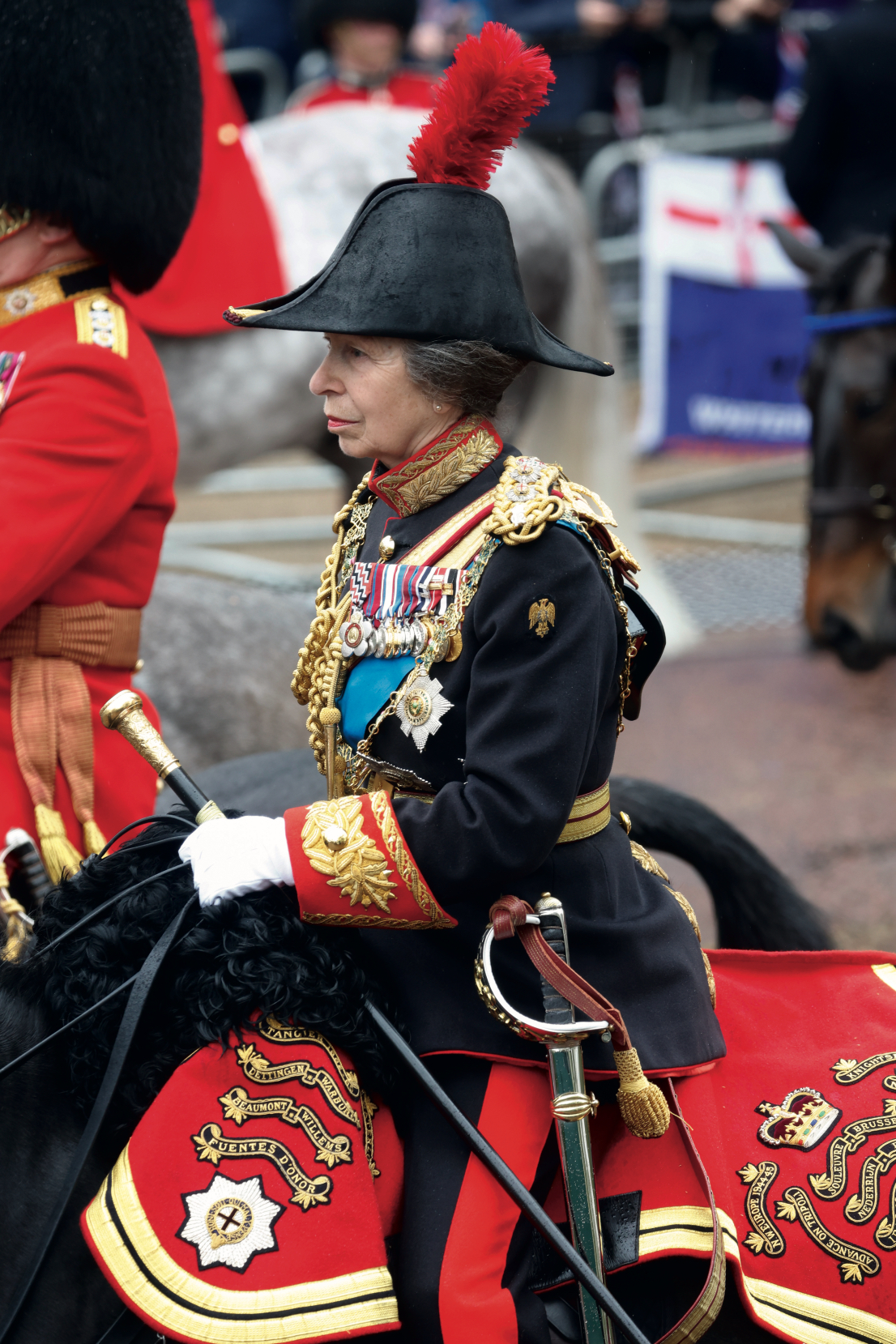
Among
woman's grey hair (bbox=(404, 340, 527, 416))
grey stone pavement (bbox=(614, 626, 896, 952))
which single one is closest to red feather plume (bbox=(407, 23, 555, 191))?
woman's grey hair (bbox=(404, 340, 527, 416))

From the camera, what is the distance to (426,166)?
70.1 inches

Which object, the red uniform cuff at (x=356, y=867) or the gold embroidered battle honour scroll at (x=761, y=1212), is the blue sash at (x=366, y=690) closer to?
the red uniform cuff at (x=356, y=867)

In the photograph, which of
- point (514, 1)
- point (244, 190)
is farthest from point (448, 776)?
point (514, 1)

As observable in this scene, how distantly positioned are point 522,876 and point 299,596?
2.48m

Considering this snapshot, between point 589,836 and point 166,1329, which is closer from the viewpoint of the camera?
point 166,1329

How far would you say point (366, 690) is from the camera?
1871mm

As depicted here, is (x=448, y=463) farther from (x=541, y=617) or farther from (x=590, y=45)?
(x=590, y=45)

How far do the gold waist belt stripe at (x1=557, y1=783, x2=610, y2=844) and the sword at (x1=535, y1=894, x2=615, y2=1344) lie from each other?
0.17m

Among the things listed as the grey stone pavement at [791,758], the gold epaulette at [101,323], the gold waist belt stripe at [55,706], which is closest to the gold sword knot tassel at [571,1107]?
the gold waist belt stripe at [55,706]

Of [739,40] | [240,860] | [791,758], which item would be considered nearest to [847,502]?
[791,758]

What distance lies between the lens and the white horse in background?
5.39m

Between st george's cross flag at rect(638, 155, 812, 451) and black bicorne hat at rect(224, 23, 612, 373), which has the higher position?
black bicorne hat at rect(224, 23, 612, 373)

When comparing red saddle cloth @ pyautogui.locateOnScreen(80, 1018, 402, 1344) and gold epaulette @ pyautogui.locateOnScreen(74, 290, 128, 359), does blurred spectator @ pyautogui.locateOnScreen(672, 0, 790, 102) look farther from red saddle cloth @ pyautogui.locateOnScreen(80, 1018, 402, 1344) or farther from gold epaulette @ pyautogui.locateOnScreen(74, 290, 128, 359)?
red saddle cloth @ pyautogui.locateOnScreen(80, 1018, 402, 1344)

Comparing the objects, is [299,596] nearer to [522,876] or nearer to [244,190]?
[244,190]
